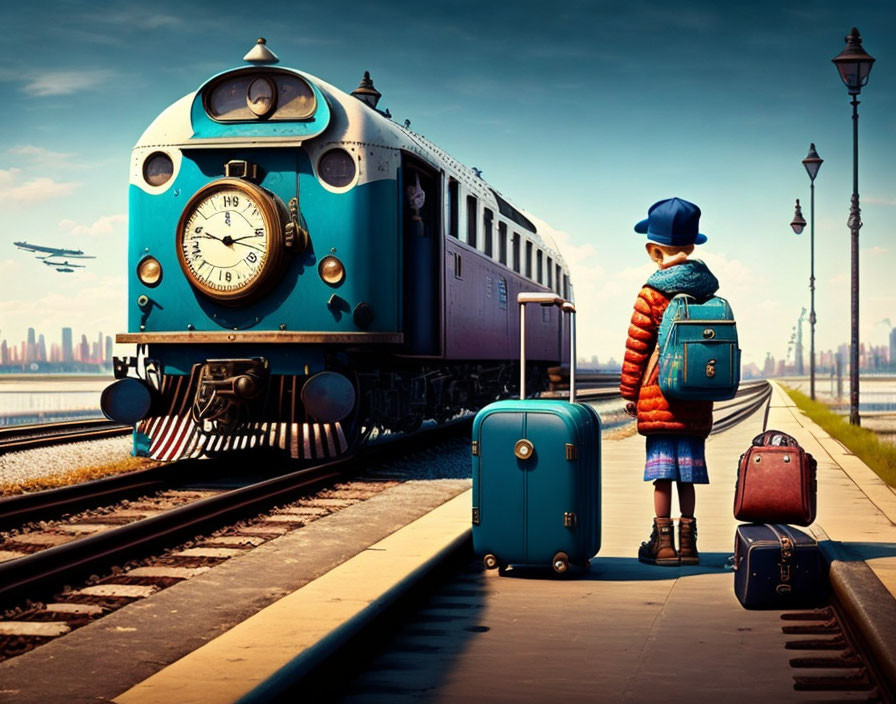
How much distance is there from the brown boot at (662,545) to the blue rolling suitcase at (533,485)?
0.52m

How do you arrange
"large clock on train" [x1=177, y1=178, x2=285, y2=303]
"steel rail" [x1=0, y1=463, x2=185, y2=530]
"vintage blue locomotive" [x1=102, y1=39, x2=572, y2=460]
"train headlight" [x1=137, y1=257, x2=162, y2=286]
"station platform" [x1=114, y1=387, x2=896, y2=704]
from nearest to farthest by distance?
"station platform" [x1=114, y1=387, x2=896, y2=704] → "steel rail" [x1=0, y1=463, x2=185, y2=530] → "large clock on train" [x1=177, y1=178, x2=285, y2=303] → "vintage blue locomotive" [x1=102, y1=39, x2=572, y2=460] → "train headlight" [x1=137, y1=257, x2=162, y2=286]

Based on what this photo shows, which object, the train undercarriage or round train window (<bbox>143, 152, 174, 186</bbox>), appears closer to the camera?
the train undercarriage

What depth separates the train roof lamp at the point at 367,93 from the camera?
15711 millimetres

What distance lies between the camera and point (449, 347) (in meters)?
14.3

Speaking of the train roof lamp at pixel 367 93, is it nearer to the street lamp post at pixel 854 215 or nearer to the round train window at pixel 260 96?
the round train window at pixel 260 96

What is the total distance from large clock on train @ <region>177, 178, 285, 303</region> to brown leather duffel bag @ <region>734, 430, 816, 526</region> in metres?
6.38

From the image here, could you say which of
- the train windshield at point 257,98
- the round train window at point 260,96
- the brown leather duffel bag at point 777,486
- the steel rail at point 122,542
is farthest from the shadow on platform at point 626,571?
the round train window at point 260,96

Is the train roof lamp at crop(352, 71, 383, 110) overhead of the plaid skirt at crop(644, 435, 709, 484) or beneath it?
overhead

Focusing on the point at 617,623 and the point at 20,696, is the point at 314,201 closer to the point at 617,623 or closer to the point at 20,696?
the point at 617,623

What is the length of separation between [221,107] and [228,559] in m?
5.94

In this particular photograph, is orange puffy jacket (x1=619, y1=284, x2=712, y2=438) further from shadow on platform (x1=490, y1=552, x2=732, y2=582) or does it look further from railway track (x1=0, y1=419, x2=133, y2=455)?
railway track (x1=0, y1=419, x2=133, y2=455)

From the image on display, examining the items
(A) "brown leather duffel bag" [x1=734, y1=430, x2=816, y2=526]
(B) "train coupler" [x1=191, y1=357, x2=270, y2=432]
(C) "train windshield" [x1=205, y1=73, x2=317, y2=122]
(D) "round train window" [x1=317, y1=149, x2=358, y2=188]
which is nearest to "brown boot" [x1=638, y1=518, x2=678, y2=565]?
(A) "brown leather duffel bag" [x1=734, y1=430, x2=816, y2=526]

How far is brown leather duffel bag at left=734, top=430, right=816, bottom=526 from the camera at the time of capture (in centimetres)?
644

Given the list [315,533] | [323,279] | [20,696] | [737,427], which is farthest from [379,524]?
[737,427]
